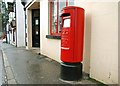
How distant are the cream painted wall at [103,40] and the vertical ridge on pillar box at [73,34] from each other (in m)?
0.29

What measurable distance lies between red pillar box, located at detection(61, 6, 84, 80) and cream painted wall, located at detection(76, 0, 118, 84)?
284 mm

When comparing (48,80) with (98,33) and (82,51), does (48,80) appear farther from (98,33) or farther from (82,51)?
(98,33)

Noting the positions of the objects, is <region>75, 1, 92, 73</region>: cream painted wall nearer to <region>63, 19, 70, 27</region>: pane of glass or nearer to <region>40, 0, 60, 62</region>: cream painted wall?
<region>63, 19, 70, 27</region>: pane of glass

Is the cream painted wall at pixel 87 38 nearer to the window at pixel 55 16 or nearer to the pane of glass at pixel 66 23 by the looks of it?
the pane of glass at pixel 66 23

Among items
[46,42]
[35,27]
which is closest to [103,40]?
[46,42]

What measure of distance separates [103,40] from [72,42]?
0.72 meters

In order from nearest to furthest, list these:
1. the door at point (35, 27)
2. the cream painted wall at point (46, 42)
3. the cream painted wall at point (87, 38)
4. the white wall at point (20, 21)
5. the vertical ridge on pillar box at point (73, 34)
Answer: the vertical ridge on pillar box at point (73, 34), the cream painted wall at point (87, 38), the cream painted wall at point (46, 42), the door at point (35, 27), the white wall at point (20, 21)

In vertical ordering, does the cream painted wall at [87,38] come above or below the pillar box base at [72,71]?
above

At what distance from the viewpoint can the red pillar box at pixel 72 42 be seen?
476 centimetres

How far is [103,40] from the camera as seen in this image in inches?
176

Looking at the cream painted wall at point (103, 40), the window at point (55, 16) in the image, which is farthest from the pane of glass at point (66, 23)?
the window at point (55, 16)

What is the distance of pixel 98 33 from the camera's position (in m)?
4.65

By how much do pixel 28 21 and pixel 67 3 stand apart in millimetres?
7103

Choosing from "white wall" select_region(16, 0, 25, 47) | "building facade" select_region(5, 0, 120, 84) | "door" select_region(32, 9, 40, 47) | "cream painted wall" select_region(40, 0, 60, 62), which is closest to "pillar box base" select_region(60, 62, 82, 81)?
"building facade" select_region(5, 0, 120, 84)
